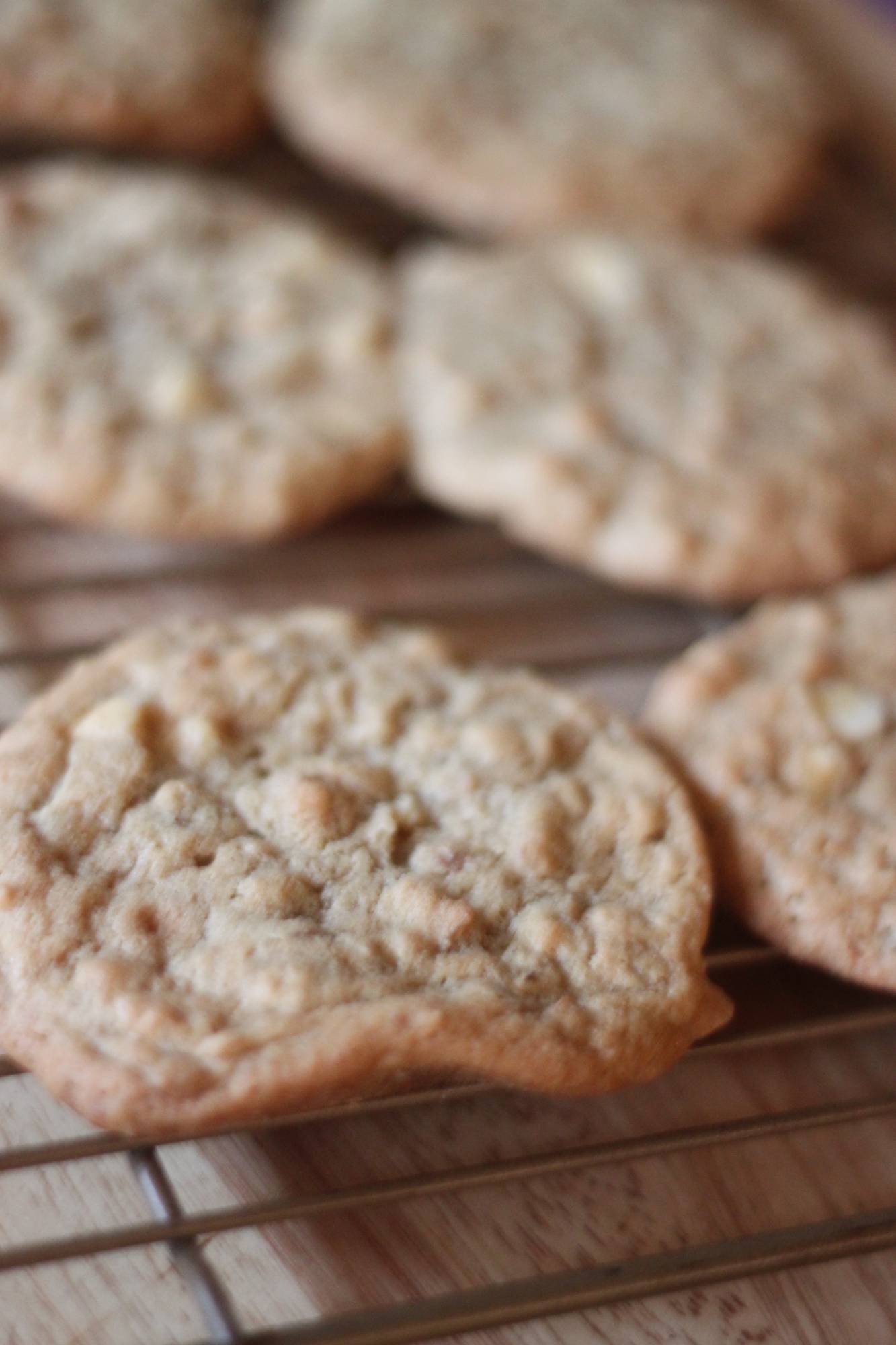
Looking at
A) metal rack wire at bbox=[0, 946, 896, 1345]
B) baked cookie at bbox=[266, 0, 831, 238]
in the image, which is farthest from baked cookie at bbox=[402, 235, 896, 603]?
metal rack wire at bbox=[0, 946, 896, 1345]

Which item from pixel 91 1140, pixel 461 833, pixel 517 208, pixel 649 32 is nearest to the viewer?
pixel 91 1140

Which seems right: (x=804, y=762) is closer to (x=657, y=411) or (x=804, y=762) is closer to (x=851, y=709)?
(x=851, y=709)

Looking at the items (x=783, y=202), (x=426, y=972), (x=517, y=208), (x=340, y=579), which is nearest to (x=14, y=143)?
(x=517, y=208)

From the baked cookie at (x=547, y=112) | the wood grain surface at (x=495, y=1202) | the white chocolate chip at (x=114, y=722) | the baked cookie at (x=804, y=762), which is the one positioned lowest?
the wood grain surface at (x=495, y=1202)

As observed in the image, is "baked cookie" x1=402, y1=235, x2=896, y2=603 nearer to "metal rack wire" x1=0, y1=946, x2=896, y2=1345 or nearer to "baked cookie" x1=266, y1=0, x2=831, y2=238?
"baked cookie" x1=266, y1=0, x2=831, y2=238

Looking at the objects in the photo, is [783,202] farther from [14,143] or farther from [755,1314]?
[755,1314]

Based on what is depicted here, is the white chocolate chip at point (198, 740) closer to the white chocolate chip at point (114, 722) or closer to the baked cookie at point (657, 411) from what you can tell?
the white chocolate chip at point (114, 722)

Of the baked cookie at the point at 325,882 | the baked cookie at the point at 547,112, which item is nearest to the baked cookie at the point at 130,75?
the baked cookie at the point at 547,112

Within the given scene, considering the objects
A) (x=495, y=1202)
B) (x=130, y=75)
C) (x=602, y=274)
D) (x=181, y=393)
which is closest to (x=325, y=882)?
(x=495, y=1202)
